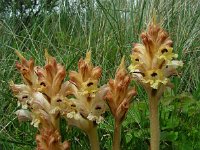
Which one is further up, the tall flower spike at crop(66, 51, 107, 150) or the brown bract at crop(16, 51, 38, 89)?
the brown bract at crop(16, 51, 38, 89)

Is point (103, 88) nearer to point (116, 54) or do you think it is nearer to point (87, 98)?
point (87, 98)

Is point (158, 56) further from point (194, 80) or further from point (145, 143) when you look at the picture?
point (194, 80)

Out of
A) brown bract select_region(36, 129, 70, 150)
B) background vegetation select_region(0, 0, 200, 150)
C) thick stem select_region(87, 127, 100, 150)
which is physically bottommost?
brown bract select_region(36, 129, 70, 150)

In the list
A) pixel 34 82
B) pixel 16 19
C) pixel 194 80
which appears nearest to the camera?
pixel 34 82

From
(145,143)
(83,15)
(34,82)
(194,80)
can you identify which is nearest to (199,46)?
(194,80)

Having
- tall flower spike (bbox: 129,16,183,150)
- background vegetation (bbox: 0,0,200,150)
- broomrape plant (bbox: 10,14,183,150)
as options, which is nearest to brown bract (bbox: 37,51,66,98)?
broomrape plant (bbox: 10,14,183,150)

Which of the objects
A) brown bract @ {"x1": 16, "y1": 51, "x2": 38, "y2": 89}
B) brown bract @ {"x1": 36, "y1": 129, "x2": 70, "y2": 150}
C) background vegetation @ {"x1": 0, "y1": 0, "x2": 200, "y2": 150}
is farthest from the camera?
background vegetation @ {"x1": 0, "y1": 0, "x2": 200, "y2": 150}

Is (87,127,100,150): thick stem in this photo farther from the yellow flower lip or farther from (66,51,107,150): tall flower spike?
the yellow flower lip

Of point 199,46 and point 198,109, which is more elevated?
point 199,46
